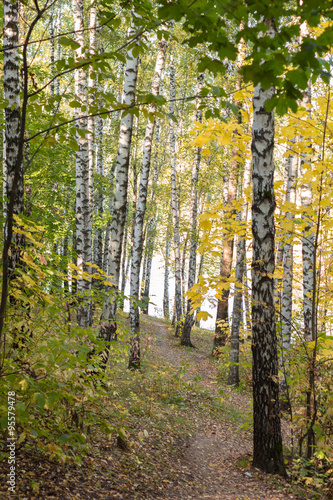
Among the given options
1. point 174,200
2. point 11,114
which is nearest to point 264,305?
point 11,114

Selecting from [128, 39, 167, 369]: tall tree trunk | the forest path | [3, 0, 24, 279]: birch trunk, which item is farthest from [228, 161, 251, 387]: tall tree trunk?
[3, 0, 24, 279]: birch trunk

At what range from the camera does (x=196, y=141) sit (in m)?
4.20

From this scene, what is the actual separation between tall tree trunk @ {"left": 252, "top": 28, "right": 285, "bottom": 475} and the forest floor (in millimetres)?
369

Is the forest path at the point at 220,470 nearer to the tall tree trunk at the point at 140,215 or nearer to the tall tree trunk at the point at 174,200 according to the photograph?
the tall tree trunk at the point at 140,215

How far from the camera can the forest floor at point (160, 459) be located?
111 inches

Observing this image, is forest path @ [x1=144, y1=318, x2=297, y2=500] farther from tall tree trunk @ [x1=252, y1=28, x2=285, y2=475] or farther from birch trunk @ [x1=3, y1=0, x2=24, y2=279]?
birch trunk @ [x1=3, y1=0, x2=24, y2=279]

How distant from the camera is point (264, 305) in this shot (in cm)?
393

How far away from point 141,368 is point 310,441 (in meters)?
5.23

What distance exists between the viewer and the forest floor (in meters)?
2.83

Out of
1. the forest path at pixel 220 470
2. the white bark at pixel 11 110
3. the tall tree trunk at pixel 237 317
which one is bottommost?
the forest path at pixel 220 470

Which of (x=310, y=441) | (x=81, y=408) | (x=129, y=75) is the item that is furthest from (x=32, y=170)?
(x=310, y=441)

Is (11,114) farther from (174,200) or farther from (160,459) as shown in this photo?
(174,200)

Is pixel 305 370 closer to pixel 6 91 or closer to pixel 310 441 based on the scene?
pixel 310 441

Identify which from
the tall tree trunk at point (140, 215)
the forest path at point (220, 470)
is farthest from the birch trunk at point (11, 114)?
the tall tree trunk at point (140, 215)
